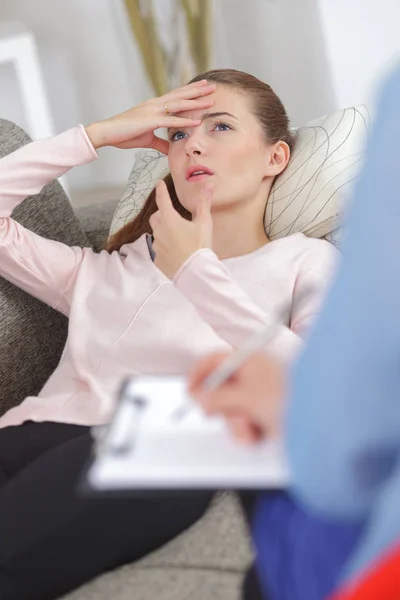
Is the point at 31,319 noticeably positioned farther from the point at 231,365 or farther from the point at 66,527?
the point at 231,365

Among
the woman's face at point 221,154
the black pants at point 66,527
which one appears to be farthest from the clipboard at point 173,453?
the woman's face at point 221,154

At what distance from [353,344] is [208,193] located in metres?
0.88

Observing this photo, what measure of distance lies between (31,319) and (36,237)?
182mm

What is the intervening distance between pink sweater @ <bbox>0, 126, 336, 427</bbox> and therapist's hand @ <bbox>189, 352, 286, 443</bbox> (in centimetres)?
50

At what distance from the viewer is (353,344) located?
515 mm

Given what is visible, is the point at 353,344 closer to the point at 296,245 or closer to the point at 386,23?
the point at 296,245

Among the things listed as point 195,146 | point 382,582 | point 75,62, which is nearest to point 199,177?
point 195,146

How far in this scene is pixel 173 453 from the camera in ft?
1.86

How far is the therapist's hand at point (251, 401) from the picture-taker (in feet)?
1.94

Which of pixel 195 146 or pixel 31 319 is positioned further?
pixel 31 319

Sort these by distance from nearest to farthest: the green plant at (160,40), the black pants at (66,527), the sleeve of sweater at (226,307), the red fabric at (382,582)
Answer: the red fabric at (382,582)
the black pants at (66,527)
the sleeve of sweater at (226,307)
the green plant at (160,40)

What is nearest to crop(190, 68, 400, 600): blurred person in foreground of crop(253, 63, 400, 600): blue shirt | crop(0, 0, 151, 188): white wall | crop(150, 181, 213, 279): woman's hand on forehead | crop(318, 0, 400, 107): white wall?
crop(253, 63, 400, 600): blue shirt

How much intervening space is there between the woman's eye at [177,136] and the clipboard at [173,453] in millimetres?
938

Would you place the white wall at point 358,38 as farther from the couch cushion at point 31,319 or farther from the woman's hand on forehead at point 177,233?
the woman's hand on forehead at point 177,233
